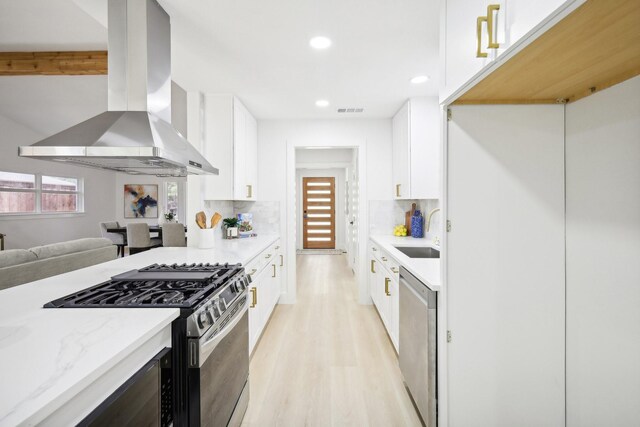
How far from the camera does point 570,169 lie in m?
1.45

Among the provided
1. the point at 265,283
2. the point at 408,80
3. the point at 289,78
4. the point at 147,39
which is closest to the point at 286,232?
the point at 265,283

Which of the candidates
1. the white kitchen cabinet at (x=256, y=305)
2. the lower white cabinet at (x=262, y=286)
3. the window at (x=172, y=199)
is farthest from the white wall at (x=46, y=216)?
the white kitchen cabinet at (x=256, y=305)

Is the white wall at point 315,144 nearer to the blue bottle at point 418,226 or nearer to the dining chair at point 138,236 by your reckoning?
the blue bottle at point 418,226

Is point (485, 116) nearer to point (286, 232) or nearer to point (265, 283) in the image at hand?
point (265, 283)

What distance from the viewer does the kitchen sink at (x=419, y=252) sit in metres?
2.88

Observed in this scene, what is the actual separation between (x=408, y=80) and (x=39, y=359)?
2.96 metres

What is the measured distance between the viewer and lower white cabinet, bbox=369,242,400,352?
2568mm

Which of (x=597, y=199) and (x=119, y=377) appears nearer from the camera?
(x=119, y=377)

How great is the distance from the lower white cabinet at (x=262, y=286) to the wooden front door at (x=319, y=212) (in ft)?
14.8

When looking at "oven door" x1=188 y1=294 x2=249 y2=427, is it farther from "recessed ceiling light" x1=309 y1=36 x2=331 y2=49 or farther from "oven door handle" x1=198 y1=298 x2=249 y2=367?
"recessed ceiling light" x1=309 y1=36 x2=331 y2=49

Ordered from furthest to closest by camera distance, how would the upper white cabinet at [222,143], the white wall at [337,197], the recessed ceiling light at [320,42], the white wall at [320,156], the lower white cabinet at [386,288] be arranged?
the white wall at [337,197]
the white wall at [320,156]
the upper white cabinet at [222,143]
the lower white cabinet at [386,288]
the recessed ceiling light at [320,42]

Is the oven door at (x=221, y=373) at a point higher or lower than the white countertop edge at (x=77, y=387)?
lower

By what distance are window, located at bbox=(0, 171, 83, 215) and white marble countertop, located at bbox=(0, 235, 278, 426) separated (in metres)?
7.07

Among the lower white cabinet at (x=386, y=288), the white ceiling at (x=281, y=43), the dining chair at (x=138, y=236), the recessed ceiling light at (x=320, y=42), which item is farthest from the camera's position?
the dining chair at (x=138, y=236)
